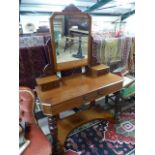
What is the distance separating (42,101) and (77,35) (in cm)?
74

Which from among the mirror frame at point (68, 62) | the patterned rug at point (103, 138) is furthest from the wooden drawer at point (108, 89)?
the patterned rug at point (103, 138)

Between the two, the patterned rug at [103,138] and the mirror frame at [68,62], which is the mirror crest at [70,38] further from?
the patterned rug at [103,138]

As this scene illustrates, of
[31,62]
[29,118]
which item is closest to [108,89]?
[29,118]

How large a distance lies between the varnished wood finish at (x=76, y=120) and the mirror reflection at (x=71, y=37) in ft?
2.57

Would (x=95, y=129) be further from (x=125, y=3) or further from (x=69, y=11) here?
(x=125, y=3)

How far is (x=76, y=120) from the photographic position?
186cm

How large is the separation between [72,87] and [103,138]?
2.51 ft

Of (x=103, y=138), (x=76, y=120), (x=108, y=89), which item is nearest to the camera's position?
(x=108, y=89)

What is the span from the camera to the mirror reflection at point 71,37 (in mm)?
1387

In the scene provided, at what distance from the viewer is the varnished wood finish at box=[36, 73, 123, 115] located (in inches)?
48.4

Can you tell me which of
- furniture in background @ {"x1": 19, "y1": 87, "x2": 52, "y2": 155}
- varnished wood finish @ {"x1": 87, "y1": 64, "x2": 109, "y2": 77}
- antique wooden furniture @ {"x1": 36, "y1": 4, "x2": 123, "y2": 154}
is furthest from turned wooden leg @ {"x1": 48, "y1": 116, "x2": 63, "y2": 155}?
varnished wood finish @ {"x1": 87, "y1": 64, "x2": 109, "y2": 77}

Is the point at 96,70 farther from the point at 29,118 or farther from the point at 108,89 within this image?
the point at 29,118

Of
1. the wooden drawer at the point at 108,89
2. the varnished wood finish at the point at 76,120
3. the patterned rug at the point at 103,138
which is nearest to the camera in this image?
the wooden drawer at the point at 108,89
